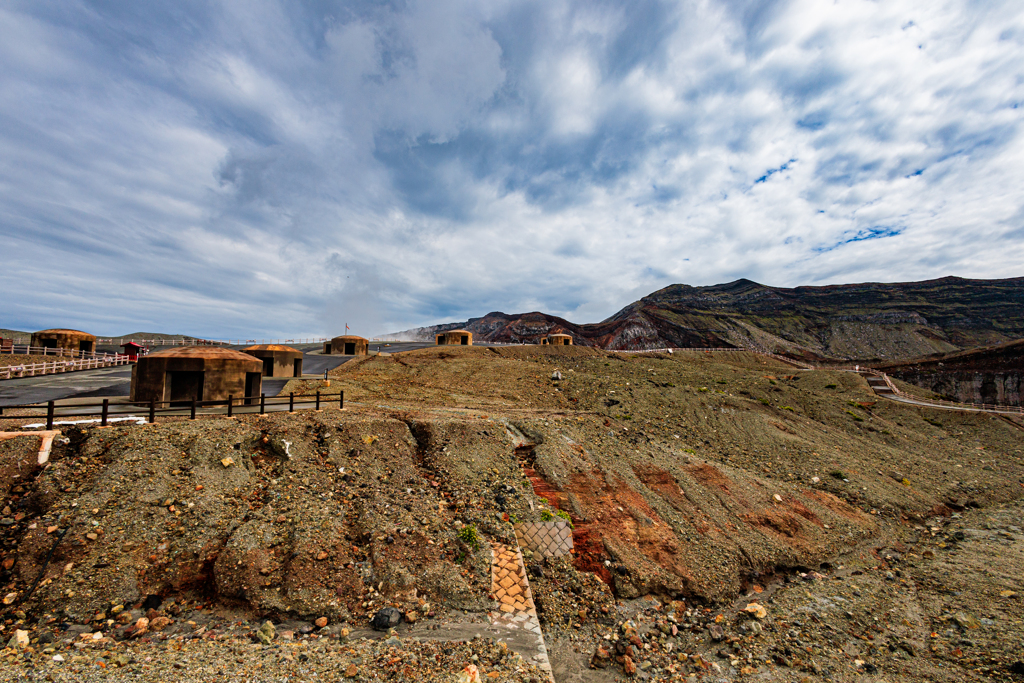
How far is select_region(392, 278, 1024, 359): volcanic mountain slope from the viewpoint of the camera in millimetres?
90625

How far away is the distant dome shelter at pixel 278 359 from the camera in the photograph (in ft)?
101

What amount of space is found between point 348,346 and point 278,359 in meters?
22.4

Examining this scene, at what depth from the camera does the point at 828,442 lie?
2116cm

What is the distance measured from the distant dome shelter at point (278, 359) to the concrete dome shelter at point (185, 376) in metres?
12.7

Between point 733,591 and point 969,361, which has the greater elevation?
point 969,361

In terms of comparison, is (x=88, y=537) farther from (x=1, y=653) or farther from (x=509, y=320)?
(x=509, y=320)

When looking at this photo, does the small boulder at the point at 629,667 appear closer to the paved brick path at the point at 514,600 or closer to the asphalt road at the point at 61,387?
the paved brick path at the point at 514,600

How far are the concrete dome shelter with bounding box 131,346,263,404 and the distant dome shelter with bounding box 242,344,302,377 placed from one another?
499 inches

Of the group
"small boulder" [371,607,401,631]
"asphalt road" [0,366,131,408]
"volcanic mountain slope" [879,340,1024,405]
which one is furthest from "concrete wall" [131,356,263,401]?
"volcanic mountain slope" [879,340,1024,405]

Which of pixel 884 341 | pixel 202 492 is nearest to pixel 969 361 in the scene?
pixel 884 341

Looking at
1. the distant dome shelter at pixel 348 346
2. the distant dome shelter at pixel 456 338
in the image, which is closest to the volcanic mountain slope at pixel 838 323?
the distant dome shelter at pixel 456 338

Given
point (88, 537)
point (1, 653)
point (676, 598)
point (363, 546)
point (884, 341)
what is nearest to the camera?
point (1, 653)

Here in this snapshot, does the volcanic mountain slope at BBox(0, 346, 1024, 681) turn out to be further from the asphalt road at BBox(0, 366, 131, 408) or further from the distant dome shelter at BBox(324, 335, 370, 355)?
the distant dome shelter at BBox(324, 335, 370, 355)

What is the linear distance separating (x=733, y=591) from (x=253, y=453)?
1458cm
